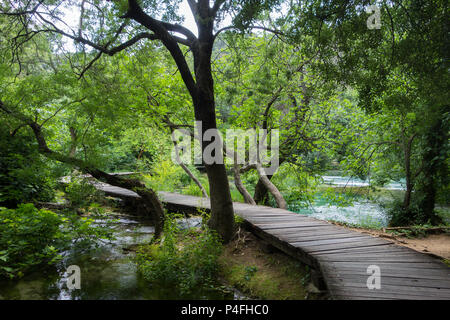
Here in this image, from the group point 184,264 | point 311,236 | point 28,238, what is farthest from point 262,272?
point 28,238

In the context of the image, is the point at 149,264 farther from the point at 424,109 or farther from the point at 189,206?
the point at 424,109

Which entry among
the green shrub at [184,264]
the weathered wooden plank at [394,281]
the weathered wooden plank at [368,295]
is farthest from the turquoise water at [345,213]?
the weathered wooden plank at [368,295]

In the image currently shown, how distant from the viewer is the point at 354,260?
341 cm

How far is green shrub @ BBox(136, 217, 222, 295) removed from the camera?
159 inches

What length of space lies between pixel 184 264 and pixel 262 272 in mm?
1301

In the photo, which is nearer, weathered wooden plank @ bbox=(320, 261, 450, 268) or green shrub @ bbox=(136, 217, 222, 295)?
weathered wooden plank @ bbox=(320, 261, 450, 268)

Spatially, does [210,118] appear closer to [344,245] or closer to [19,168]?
[344,245]

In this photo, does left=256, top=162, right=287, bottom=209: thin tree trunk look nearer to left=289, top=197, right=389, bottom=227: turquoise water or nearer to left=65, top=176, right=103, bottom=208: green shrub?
left=289, top=197, right=389, bottom=227: turquoise water

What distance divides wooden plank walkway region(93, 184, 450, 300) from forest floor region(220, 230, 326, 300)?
0.92ft

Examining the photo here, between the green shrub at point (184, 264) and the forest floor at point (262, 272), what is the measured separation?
0.25 metres

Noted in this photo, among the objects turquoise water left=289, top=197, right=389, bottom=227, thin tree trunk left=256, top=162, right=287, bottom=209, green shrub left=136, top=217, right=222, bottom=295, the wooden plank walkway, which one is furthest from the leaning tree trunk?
turquoise water left=289, top=197, right=389, bottom=227

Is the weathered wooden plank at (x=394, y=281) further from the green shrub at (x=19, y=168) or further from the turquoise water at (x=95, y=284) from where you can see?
the green shrub at (x=19, y=168)

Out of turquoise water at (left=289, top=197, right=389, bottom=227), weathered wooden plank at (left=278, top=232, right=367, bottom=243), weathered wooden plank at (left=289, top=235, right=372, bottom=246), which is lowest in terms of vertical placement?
turquoise water at (left=289, top=197, right=389, bottom=227)
